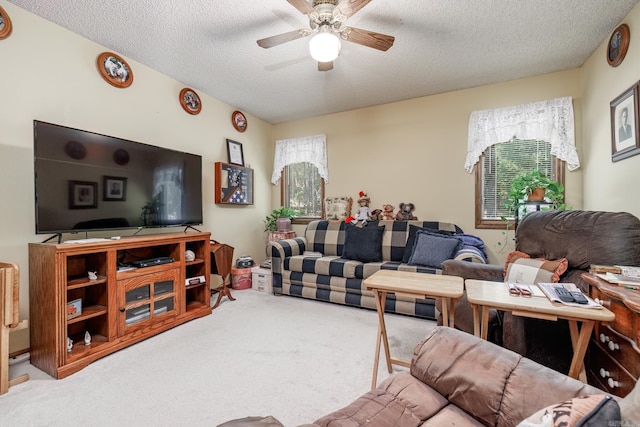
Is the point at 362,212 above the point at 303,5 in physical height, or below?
below

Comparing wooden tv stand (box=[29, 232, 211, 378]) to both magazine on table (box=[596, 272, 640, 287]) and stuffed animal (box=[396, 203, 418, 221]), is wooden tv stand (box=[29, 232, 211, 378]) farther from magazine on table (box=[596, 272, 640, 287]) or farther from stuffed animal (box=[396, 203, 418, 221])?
magazine on table (box=[596, 272, 640, 287])

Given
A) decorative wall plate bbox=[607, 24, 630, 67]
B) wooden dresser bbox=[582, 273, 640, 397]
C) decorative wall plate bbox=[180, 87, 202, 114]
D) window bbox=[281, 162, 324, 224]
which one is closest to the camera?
wooden dresser bbox=[582, 273, 640, 397]

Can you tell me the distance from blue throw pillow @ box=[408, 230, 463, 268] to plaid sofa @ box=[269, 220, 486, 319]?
11 centimetres

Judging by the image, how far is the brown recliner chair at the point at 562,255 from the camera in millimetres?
1575

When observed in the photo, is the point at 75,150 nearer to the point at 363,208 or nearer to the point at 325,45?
the point at 325,45

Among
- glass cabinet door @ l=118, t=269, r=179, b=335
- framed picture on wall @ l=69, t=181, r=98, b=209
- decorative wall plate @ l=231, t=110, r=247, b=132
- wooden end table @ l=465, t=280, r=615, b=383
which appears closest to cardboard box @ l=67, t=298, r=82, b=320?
glass cabinet door @ l=118, t=269, r=179, b=335

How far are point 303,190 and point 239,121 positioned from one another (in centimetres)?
147

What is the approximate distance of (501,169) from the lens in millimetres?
3416

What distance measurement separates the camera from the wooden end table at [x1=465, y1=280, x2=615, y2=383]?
1186mm

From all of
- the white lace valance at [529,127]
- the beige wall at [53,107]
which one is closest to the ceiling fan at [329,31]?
the beige wall at [53,107]

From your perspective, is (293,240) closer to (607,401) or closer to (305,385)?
(305,385)

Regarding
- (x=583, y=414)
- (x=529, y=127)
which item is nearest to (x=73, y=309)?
(x=583, y=414)

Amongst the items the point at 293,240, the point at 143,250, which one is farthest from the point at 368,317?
the point at 143,250

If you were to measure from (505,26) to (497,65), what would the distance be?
724mm
